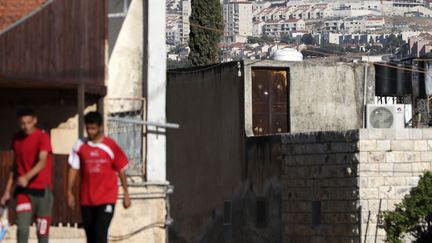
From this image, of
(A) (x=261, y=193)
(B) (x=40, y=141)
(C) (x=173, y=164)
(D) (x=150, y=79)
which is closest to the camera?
(B) (x=40, y=141)

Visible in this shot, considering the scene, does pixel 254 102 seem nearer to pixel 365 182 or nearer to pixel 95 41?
pixel 365 182

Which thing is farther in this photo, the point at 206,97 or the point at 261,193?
the point at 206,97

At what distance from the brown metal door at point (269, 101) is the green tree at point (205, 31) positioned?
885cm

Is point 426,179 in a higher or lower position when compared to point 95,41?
lower

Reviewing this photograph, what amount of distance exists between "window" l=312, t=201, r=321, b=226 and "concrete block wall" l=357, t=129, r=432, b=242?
1.66m

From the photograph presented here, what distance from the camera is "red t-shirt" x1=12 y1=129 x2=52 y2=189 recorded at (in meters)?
17.5

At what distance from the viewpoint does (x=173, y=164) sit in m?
40.8

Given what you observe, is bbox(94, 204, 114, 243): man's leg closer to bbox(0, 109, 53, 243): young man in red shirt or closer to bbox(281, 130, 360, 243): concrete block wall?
bbox(0, 109, 53, 243): young man in red shirt

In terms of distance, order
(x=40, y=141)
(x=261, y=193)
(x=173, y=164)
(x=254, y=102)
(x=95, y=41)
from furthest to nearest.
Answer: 1. (x=173, y=164)
2. (x=254, y=102)
3. (x=261, y=193)
4. (x=95, y=41)
5. (x=40, y=141)

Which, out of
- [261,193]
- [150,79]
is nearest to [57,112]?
[150,79]

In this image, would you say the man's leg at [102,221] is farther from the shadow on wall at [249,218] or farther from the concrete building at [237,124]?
the concrete building at [237,124]

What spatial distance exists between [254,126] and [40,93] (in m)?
12.5

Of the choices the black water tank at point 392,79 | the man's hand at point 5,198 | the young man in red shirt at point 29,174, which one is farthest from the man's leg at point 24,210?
the black water tank at point 392,79

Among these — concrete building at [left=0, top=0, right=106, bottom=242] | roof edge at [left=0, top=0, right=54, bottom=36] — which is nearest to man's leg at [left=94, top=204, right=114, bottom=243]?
concrete building at [left=0, top=0, right=106, bottom=242]
